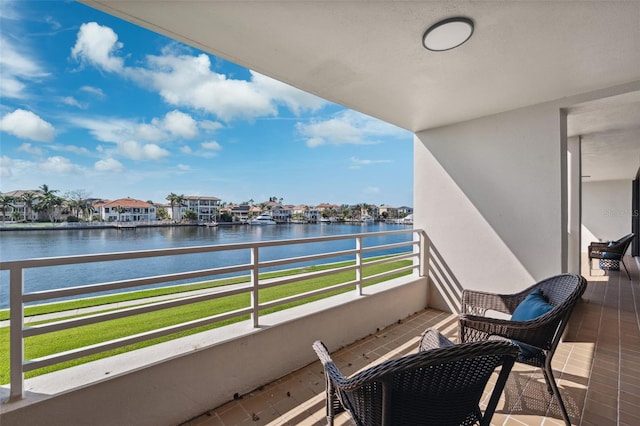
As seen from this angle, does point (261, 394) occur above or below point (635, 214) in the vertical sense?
below

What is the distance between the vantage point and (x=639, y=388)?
2.19m

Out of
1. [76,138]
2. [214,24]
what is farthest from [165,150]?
[214,24]

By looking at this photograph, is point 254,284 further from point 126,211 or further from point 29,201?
point 126,211

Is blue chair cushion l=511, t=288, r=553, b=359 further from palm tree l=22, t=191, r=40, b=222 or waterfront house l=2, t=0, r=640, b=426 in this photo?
palm tree l=22, t=191, r=40, b=222

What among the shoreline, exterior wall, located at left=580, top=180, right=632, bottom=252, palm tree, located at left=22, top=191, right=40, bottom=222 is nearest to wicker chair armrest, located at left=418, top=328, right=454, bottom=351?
the shoreline

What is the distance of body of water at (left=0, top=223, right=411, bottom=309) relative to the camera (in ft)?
23.5

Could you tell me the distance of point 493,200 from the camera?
11.6 ft

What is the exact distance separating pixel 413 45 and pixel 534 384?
114 inches

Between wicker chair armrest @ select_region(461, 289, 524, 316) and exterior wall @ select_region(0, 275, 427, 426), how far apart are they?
3.85 feet

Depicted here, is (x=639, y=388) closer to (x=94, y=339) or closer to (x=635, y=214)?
(x=94, y=339)

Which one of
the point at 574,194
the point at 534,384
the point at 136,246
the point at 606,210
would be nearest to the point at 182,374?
the point at 534,384

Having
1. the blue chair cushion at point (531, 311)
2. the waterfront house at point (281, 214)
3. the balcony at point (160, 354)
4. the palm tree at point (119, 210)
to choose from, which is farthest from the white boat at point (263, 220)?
the blue chair cushion at point (531, 311)

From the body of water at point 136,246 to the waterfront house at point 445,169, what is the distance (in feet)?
4.15

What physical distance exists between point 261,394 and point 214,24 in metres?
2.81
